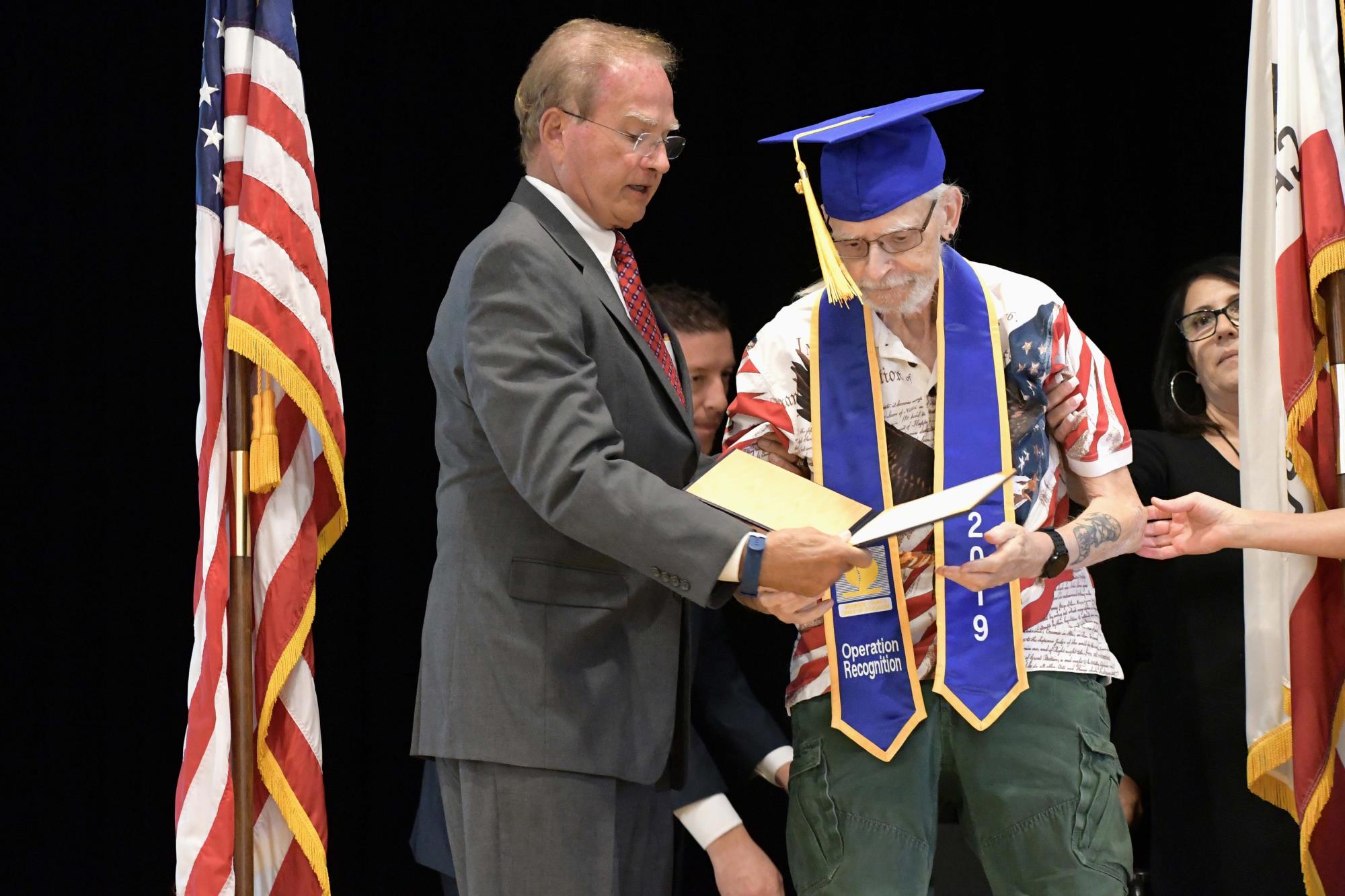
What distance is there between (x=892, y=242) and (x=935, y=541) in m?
0.47

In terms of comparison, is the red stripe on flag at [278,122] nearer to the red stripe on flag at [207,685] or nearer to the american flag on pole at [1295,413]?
the red stripe on flag at [207,685]

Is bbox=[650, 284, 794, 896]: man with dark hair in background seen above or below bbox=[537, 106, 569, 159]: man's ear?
below

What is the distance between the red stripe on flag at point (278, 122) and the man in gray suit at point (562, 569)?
76cm

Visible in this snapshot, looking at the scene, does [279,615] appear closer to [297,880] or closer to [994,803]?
[297,880]

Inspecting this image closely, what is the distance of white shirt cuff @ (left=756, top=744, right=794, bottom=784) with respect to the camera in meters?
2.96

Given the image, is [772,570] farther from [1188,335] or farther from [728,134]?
[728,134]

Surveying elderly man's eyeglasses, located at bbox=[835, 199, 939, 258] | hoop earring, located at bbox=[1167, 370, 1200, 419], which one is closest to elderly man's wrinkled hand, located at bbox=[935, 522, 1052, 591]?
elderly man's eyeglasses, located at bbox=[835, 199, 939, 258]

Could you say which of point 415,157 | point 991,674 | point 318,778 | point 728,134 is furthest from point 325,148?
point 991,674

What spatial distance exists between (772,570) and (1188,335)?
1.59 metres

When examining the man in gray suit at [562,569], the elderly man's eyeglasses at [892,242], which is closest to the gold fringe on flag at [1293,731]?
the elderly man's eyeglasses at [892,242]

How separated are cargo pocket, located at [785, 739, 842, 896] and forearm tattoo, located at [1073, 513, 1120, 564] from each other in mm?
504

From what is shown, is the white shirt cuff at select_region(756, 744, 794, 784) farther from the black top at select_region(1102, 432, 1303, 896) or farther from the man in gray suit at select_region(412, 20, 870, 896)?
the black top at select_region(1102, 432, 1303, 896)

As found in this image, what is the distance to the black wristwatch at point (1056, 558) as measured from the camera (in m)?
2.18

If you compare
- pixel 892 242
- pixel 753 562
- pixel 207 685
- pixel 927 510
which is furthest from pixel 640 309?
pixel 207 685
